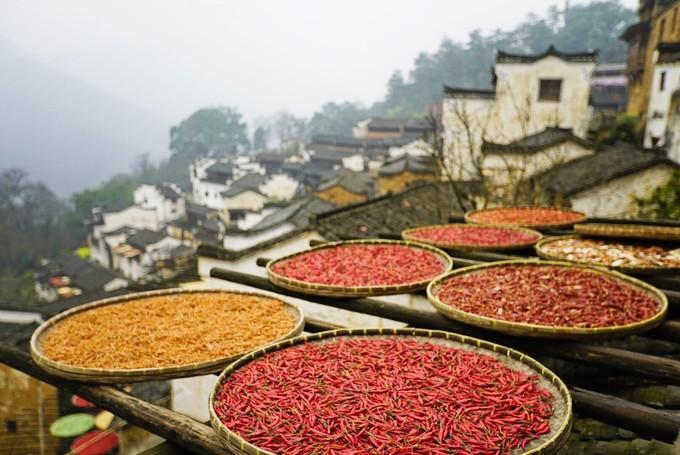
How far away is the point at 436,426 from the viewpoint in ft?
5.85

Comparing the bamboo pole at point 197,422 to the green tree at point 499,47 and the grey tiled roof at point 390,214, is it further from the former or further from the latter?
the green tree at point 499,47

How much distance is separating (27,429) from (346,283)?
704 cm

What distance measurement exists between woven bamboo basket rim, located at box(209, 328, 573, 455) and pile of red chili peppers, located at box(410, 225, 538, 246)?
2.39 meters

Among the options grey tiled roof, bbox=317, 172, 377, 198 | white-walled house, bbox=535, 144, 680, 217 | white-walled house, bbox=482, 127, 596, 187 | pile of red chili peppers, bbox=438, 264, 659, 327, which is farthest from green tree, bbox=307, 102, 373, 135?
pile of red chili peppers, bbox=438, 264, 659, 327

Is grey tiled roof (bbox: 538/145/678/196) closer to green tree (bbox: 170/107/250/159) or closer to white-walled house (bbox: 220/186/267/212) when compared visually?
white-walled house (bbox: 220/186/267/212)

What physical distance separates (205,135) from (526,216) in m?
79.8

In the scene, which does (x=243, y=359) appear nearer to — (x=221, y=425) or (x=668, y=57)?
(x=221, y=425)

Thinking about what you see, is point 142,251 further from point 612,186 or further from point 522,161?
point 612,186

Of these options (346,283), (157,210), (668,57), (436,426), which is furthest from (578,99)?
(157,210)

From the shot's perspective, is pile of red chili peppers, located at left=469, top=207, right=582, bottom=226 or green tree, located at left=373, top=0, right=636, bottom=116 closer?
pile of red chili peppers, located at left=469, top=207, right=582, bottom=226

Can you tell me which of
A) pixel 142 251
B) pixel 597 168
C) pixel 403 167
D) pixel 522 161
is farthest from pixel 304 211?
pixel 142 251

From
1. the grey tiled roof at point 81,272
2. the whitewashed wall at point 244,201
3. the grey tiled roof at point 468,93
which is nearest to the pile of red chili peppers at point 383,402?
the grey tiled roof at point 468,93

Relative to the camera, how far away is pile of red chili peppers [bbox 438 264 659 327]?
2.73 meters

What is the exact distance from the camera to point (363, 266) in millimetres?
3908
